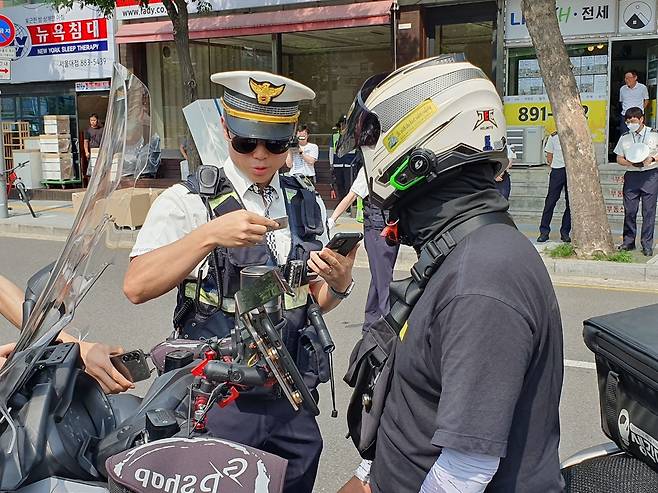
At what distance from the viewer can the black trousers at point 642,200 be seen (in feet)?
30.7

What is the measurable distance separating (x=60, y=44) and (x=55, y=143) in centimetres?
259

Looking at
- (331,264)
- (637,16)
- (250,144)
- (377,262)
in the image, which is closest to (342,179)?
(637,16)

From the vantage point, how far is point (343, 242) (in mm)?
2252

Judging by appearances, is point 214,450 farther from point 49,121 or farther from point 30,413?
point 49,121

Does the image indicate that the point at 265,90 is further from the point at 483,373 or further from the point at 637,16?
the point at 637,16

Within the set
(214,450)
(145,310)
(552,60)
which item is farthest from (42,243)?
(214,450)

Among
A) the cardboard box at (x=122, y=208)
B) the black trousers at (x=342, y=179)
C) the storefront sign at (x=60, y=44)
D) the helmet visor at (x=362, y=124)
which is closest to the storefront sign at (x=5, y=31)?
the storefront sign at (x=60, y=44)

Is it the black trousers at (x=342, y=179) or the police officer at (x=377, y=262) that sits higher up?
the police officer at (x=377, y=262)

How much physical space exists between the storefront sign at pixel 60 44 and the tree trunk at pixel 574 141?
11.3 metres

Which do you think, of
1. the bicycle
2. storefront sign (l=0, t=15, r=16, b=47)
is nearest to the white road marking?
the bicycle

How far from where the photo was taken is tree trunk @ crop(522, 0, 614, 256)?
9.21 meters

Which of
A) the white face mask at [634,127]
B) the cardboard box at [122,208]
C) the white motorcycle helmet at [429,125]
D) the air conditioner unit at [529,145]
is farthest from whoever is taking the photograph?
the air conditioner unit at [529,145]

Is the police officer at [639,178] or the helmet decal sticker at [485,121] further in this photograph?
the police officer at [639,178]

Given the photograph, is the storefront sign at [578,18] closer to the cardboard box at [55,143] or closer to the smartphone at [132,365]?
the cardboard box at [55,143]
